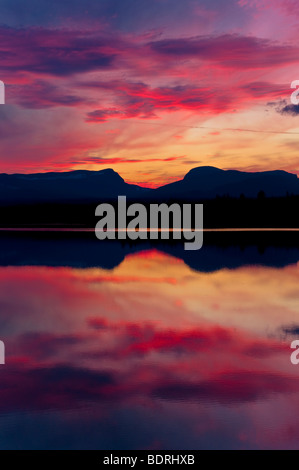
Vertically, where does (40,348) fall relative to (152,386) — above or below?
above

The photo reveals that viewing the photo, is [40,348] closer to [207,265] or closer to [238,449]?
[238,449]

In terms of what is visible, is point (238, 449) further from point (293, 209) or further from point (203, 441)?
point (293, 209)

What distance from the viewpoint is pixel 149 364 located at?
11227mm

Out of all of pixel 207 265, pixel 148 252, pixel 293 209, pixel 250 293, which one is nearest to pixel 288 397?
pixel 250 293

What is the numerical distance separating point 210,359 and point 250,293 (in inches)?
348

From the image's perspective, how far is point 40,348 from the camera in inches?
493

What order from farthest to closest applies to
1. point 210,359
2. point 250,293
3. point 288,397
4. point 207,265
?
1. point 207,265
2. point 250,293
3. point 210,359
4. point 288,397

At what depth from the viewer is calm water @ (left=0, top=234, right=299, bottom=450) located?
8.08 metres

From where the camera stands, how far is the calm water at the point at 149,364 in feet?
26.5

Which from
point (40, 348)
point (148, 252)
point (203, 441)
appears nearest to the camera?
point (203, 441)
